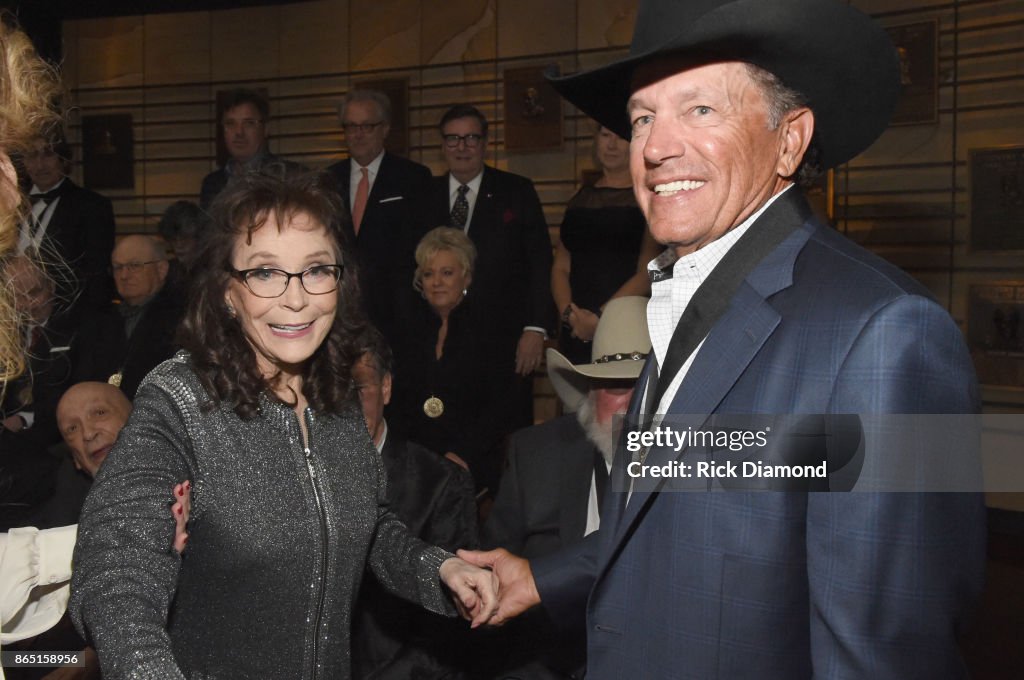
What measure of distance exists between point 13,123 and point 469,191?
3868 mm

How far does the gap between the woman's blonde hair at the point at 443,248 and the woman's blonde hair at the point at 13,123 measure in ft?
10.7

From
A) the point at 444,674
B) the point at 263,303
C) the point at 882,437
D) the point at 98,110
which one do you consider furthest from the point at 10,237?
the point at 98,110

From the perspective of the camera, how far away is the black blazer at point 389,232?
5.09m

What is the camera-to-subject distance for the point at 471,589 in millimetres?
2248

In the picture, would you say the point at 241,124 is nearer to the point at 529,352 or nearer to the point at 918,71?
the point at 529,352

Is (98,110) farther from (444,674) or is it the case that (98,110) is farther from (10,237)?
(10,237)

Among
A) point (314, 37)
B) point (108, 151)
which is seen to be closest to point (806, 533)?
point (314, 37)

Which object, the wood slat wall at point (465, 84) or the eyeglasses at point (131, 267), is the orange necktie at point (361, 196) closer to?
the eyeglasses at point (131, 267)

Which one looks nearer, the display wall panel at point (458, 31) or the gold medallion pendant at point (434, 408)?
the gold medallion pendant at point (434, 408)

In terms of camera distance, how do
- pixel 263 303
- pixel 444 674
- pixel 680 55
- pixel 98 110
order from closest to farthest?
pixel 680 55 → pixel 263 303 → pixel 444 674 → pixel 98 110

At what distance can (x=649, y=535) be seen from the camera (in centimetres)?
167

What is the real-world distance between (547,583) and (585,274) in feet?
8.46

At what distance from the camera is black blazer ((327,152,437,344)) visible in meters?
5.09

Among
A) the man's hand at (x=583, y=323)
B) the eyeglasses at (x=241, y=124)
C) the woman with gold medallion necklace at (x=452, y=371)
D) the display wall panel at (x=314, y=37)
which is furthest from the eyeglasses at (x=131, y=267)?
the display wall panel at (x=314, y=37)
